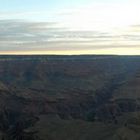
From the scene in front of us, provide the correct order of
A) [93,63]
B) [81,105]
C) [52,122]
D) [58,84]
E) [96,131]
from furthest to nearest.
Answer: [93,63]
[58,84]
[81,105]
[52,122]
[96,131]

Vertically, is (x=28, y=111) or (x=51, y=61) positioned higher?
(x=51, y=61)

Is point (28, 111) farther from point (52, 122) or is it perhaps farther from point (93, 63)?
point (93, 63)

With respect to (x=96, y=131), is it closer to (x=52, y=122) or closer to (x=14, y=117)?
(x=52, y=122)

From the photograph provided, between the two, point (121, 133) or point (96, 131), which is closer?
point (121, 133)

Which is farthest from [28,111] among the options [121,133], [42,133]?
[121,133]

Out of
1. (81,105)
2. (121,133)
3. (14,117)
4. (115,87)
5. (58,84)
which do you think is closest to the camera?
(121,133)

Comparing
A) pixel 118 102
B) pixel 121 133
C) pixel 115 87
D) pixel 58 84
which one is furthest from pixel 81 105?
pixel 121 133
